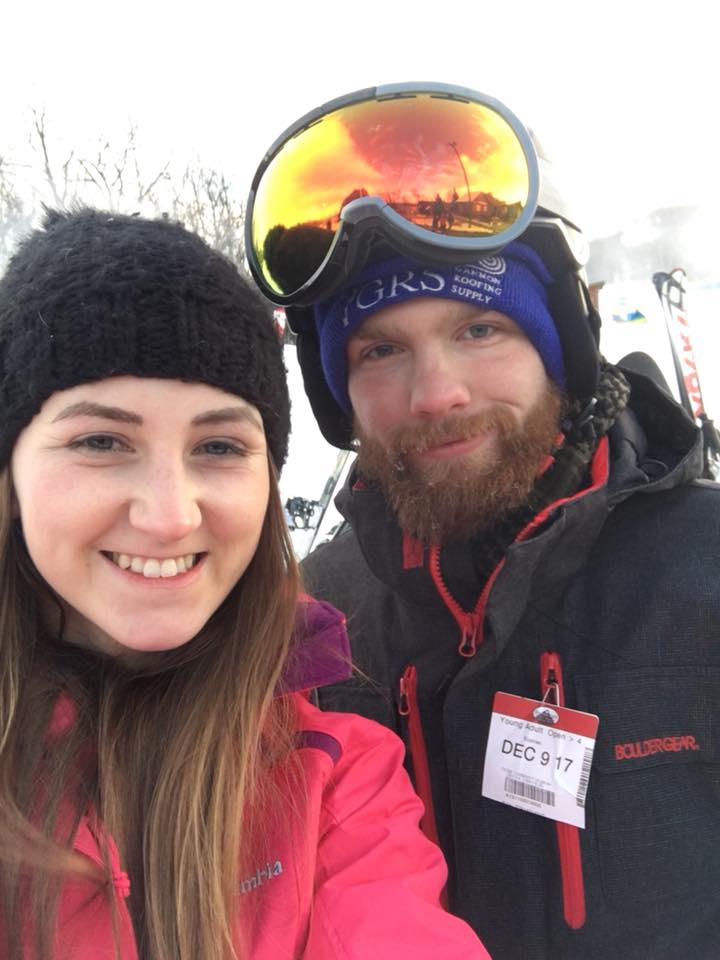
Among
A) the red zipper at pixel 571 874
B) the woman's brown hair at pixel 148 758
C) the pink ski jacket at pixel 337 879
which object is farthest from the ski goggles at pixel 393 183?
the red zipper at pixel 571 874

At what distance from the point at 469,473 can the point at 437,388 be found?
23 centimetres

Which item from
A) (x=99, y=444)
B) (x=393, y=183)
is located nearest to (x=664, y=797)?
(x=99, y=444)

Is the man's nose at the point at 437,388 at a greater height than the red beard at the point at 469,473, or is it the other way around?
the man's nose at the point at 437,388

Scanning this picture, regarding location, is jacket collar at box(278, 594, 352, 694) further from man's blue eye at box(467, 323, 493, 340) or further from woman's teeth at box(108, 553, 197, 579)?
man's blue eye at box(467, 323, 493, 340)

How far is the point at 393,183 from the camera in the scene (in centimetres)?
180

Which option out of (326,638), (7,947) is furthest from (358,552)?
(7,947)

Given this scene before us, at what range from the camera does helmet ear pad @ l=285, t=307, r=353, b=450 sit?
2029mm

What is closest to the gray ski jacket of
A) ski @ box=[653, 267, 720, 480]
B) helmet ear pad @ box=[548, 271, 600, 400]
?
helmet ear pad @ box=[548, 271, 600, 400]

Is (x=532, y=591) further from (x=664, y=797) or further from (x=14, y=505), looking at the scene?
(x=14, y=505)

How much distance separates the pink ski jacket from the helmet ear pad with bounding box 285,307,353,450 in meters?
0.90

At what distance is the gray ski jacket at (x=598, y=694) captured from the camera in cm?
141

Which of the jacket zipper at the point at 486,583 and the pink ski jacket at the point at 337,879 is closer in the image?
the pink ski jacket at the point at 337,879

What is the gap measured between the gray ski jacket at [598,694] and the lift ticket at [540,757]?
3cm

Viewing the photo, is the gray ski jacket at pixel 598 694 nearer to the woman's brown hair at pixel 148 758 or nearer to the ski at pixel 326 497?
the woman's brown hair at pixel 148 758
